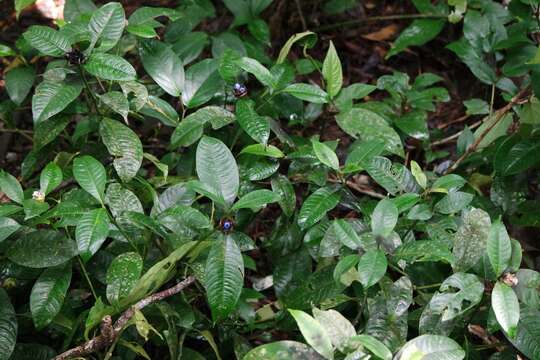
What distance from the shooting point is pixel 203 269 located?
176cm

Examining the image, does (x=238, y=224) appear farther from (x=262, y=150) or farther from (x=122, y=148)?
(x=122, y=148)

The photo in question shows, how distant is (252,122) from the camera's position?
1.98 m

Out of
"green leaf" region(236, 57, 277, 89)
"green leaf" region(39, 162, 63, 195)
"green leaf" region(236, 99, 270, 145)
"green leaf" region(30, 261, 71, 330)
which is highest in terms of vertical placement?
"green leaf" region(236, 57, 277, 89)

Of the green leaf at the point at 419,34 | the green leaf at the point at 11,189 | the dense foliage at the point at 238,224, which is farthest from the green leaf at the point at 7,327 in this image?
the green leaf at the point at 419,34

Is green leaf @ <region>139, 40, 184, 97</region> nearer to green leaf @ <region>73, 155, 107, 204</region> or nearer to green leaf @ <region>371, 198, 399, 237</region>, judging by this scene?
green leaf @ <region>73, 155, 107, 204</region>

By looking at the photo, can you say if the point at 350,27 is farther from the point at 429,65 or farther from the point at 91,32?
the point at 91,32

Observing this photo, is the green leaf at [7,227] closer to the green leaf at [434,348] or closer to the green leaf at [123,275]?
the green leaf at [123,275]

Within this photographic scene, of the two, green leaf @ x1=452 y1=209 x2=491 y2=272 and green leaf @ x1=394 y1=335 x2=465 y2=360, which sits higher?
green leaf @ x1=452 y1=209 x2=491 y2=272

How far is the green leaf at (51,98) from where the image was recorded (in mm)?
1877

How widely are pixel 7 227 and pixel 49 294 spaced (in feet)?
0.70

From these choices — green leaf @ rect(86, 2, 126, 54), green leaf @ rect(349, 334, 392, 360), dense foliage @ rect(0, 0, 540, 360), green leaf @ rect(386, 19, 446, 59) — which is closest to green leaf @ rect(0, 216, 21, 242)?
dense foliage @ rect(0, 0, 540, 360)

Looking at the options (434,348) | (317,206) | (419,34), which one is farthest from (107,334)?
(419,34)

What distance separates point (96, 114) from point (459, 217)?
117 cm

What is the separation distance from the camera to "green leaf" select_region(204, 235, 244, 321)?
5.35 ft
